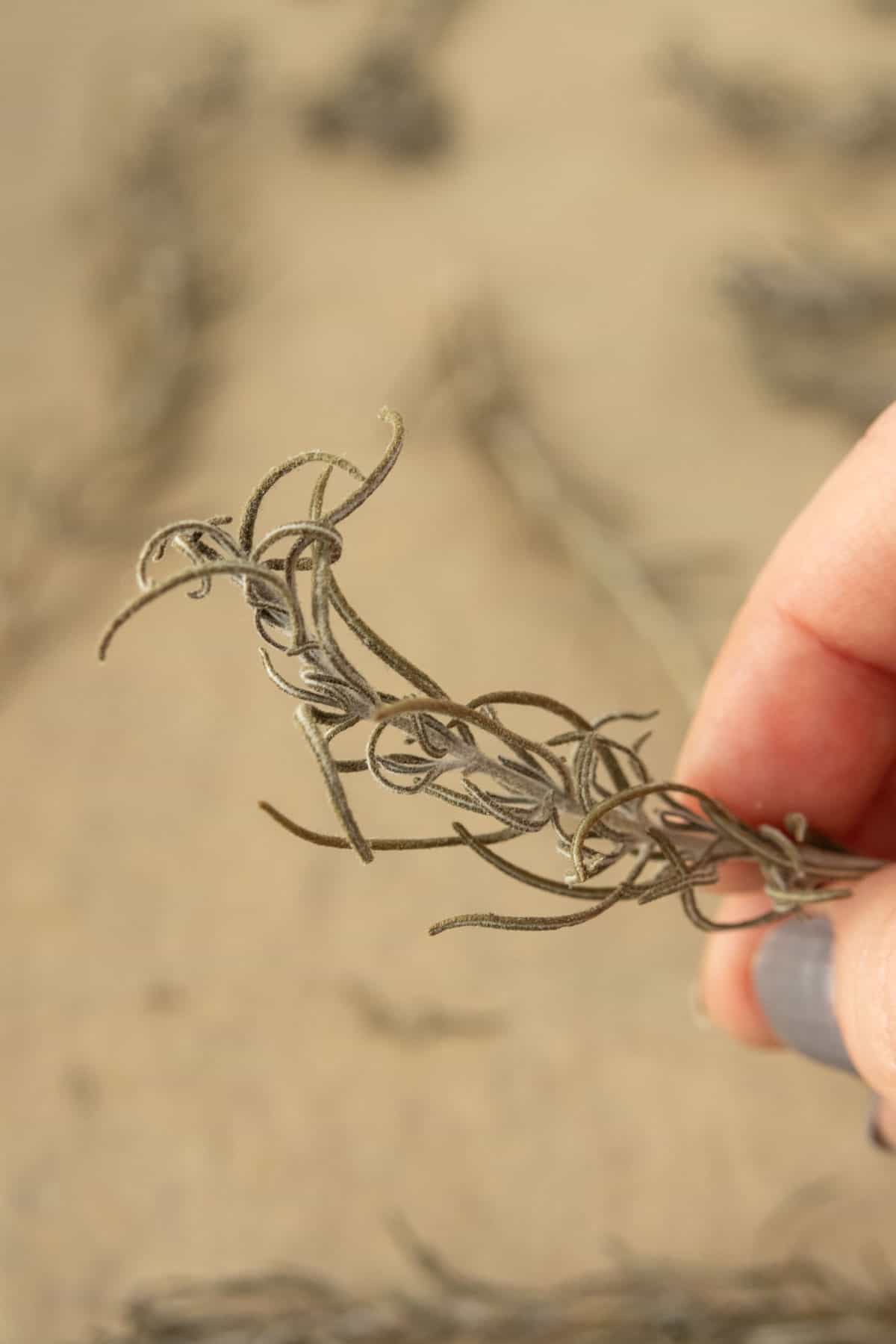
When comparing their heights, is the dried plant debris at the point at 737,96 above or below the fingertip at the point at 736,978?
above

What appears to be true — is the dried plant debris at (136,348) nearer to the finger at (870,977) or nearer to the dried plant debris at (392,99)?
the dried plant debris at (392,99)

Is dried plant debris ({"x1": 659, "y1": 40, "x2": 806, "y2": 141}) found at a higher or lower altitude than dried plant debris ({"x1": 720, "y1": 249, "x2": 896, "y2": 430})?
higher

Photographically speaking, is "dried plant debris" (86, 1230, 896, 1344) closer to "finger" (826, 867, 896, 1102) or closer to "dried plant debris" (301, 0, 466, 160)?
"finger" (826, 867, 896, 1102)

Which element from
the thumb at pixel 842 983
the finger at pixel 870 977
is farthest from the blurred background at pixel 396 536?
the finger at pixel 870 977

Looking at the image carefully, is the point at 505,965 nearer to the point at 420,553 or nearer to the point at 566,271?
the point at 420,553

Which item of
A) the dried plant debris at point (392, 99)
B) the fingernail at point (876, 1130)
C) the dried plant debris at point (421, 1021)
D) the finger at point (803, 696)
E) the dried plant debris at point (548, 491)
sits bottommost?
the fingernail at point (876, 1130)

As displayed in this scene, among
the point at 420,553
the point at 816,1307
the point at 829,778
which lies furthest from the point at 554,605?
the point at 816,1307

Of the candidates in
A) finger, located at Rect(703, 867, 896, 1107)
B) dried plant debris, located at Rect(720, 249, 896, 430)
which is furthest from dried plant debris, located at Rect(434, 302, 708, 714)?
finger, located at Rect(703, 867, 896, 1107)

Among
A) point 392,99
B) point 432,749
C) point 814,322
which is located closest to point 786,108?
point 814,322
